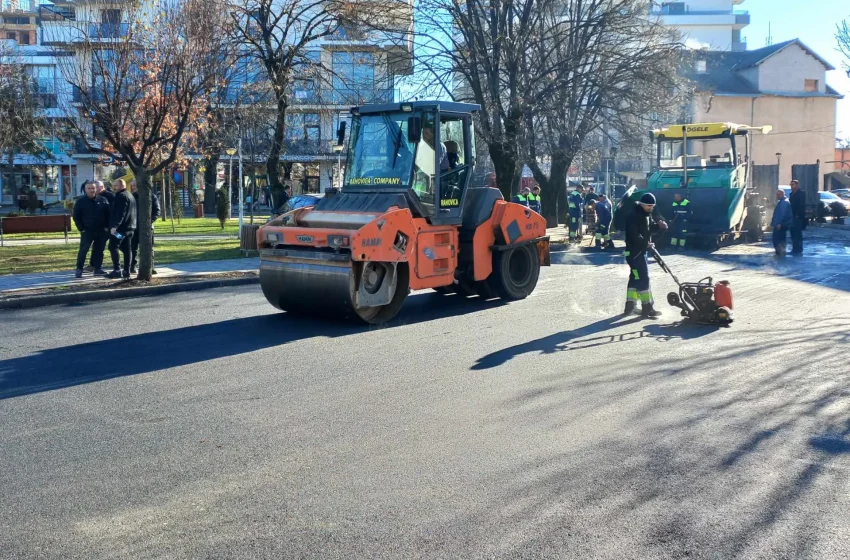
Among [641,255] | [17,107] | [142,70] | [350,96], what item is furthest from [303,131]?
[641,255]

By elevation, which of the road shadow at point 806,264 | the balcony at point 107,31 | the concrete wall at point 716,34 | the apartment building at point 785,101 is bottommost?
the road shadow at point 806,264

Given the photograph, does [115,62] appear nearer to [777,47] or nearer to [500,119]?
[500,119]

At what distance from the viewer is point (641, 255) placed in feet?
38.2

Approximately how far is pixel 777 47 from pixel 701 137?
38.5 metres

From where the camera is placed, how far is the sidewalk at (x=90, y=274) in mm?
14570

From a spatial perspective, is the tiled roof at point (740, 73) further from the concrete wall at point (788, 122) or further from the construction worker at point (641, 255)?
the construction worker at point (641, 255)

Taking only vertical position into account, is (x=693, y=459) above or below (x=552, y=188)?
below

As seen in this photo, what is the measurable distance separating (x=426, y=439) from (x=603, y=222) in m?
16.4

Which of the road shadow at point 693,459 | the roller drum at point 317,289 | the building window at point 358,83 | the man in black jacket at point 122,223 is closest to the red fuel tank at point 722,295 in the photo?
the road shadow at point 693,459

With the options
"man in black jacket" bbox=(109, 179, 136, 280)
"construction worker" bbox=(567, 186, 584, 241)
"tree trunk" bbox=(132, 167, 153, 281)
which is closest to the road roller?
"tree trunk" bbox=(132, 167, 153, 281)

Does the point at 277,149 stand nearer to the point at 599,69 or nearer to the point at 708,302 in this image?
the point at 599,69

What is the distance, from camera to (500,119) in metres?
23.9

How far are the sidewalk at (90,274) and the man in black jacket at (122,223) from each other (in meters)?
0.56

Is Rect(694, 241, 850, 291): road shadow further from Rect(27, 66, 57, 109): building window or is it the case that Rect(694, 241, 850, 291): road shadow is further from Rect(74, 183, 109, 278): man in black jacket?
Rect(27, 66, 57, 109): building window
